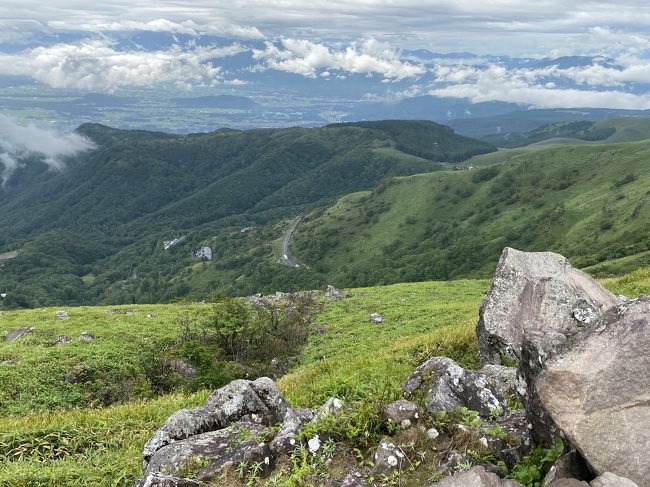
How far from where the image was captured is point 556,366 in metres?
7.91

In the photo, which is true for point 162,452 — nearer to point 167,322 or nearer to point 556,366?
point 556,366

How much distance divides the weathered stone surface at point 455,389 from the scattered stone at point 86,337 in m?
28.5

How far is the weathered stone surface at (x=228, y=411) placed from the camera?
Answer: 11164mm

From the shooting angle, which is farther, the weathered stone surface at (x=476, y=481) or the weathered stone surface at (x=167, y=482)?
the weathered stone surface at (x=167, y=482)

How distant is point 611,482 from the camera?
6.23 m

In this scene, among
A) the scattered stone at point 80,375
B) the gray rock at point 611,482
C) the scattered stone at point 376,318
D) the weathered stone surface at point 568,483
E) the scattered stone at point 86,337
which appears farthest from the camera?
the scattered stone at point 376,318

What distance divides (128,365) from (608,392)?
26.9 m

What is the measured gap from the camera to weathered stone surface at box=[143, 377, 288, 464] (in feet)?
36.6

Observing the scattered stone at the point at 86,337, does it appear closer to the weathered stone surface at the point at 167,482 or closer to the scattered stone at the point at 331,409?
the weathered stone surface at the point at 167,482

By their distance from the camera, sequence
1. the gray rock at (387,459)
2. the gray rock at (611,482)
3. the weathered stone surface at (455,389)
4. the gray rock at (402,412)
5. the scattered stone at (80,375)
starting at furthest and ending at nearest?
the scattered stone at (80,375) → the weathered stone surface at (455,389) → the gray rock at (402,412) → the gray rock at (387,459) → the gray rock at (611,482)

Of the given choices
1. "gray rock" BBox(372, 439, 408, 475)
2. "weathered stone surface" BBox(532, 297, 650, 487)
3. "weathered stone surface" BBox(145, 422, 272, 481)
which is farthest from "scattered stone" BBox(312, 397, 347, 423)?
"weathered stone surface" BBox(532, 297, 650, 487)

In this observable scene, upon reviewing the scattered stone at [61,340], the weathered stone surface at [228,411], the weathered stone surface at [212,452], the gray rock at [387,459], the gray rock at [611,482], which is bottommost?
the scattered stone at [61,340]

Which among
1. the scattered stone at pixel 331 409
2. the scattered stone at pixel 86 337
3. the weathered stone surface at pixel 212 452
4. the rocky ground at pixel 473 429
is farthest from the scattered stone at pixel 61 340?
the scattered stone at pixel 331 409

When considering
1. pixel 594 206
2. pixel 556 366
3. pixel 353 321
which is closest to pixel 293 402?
pixel 556 366
